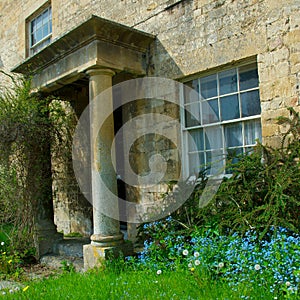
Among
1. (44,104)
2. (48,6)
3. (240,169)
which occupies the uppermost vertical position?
(48,6)

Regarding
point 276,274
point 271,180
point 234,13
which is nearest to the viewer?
point 276,274

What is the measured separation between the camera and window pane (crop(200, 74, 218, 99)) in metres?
5.48

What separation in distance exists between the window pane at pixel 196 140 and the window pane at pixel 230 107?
1.69 ft

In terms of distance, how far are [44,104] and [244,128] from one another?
3.89 meters

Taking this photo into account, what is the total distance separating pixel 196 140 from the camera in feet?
18.9

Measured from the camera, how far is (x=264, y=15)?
15.6 feet

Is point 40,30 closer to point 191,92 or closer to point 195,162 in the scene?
point 191,92

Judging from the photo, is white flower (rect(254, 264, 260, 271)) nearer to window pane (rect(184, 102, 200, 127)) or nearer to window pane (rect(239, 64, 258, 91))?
window pane (rect(239, 64, 258, 91))

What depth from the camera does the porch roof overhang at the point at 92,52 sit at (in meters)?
5.27

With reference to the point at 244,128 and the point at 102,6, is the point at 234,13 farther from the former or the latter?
the point at 102,6

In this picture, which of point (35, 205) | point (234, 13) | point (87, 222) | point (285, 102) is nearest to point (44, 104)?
point (35, 205)

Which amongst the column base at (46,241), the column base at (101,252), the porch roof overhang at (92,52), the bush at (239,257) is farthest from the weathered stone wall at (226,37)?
the column base at (46,241)

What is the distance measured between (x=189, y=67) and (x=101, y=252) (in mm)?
3089

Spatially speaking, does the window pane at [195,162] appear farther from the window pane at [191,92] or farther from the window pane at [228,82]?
the window pane at [228,82]
